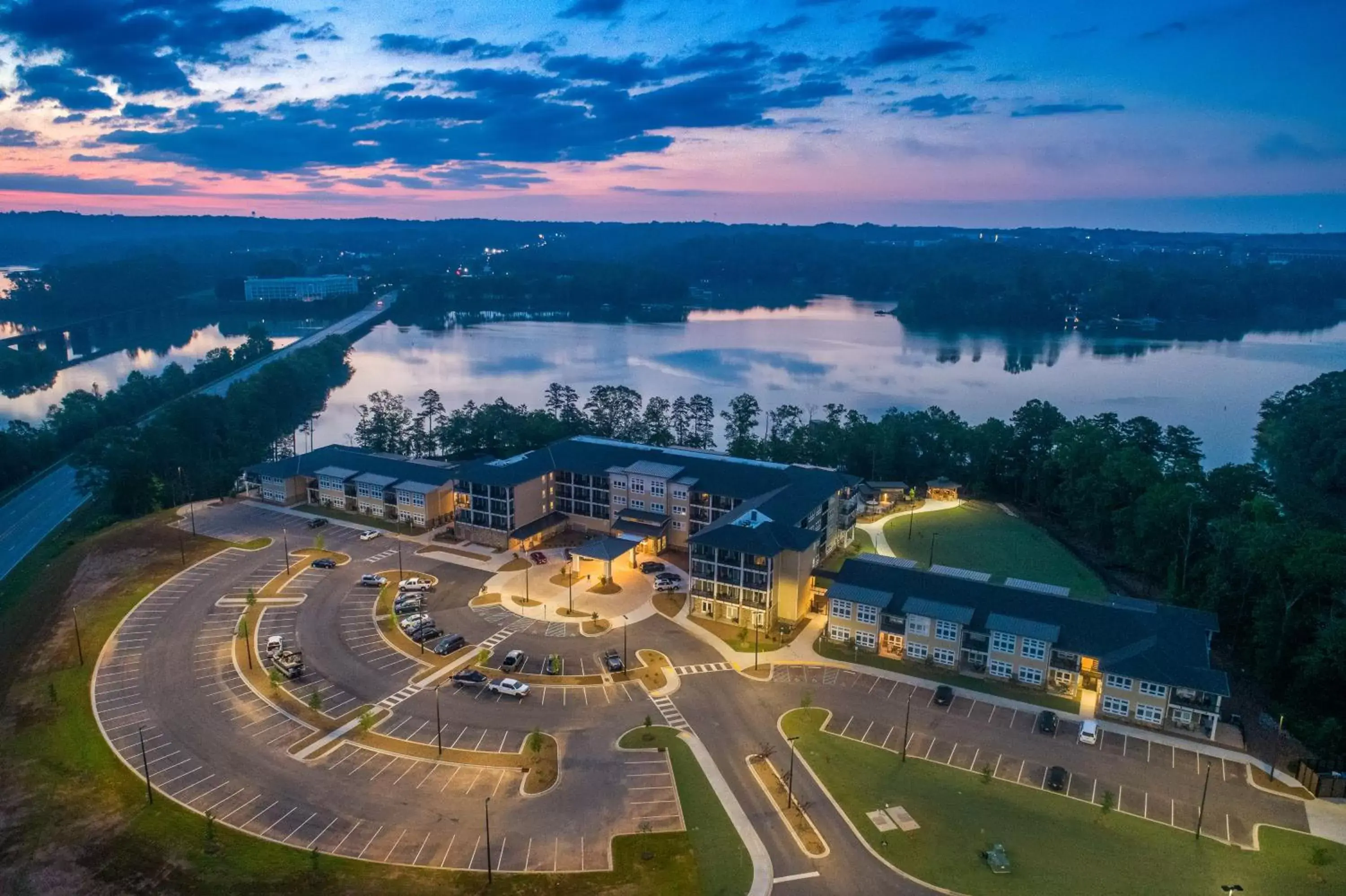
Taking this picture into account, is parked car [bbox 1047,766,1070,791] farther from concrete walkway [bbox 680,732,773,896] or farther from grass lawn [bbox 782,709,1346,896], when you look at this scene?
concrete walkway [bbox 680,732,773,896]

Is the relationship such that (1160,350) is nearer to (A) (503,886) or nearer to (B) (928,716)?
(B) (928,716)

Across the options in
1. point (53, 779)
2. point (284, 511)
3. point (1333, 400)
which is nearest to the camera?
point (53, 779)

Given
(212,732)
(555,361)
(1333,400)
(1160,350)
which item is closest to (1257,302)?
(1160,350)

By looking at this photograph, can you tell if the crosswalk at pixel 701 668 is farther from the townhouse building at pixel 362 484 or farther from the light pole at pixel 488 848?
the townhouse building at pixel 362 484

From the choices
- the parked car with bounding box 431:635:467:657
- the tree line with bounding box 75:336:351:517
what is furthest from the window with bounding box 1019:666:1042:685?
the tree line with bounding box 75:336:351:517

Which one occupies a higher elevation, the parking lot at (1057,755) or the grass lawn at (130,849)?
the grass lawn at (130,849)

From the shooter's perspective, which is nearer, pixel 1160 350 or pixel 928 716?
pixel 928 716

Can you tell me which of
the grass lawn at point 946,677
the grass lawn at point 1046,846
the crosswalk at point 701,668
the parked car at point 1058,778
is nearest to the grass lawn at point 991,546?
the grass lawn at point 946,677
